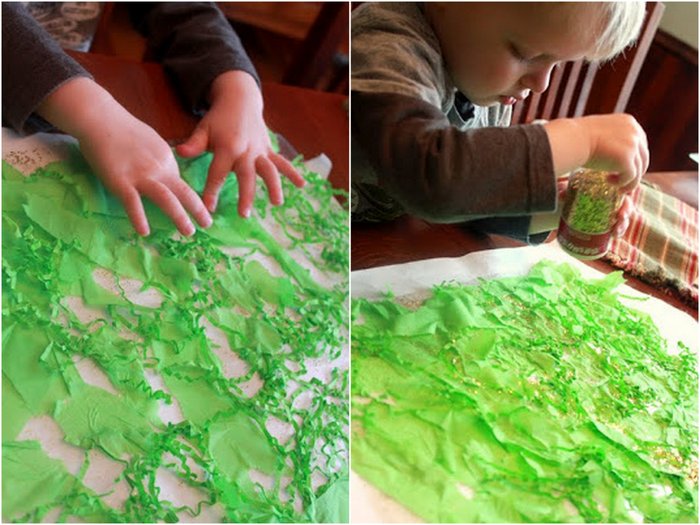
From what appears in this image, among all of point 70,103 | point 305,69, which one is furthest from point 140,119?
point 305,69

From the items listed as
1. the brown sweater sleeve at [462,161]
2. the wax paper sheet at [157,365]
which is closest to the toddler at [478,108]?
the brown sweater sleeve at [462,161]

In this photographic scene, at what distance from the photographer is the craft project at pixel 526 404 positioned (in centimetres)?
30

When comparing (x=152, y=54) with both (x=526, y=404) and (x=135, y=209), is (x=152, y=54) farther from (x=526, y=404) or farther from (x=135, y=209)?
(x=526, y=404)

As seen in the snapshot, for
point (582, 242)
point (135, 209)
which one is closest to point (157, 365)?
point (135, 209)

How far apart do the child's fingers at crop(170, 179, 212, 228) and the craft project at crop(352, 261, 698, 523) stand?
97 mm

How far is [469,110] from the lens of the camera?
0.94ft

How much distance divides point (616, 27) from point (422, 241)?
4.4 inches

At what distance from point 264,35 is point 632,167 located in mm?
740

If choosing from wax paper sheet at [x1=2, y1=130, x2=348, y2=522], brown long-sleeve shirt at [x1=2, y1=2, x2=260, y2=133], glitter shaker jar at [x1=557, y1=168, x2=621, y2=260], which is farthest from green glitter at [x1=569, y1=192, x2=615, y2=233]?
brown long-sleeve shirt at [x1=2, y1=2, x2=260, y2=133]

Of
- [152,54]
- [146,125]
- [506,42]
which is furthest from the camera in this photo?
[152,54]

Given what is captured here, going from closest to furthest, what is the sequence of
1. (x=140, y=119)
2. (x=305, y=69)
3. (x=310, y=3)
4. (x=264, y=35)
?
1. (x=140, y=119)
2. (x=305, y=69)
3. (x=264, y=35)
4. (x=310, y=3)

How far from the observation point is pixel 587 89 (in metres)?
0.29

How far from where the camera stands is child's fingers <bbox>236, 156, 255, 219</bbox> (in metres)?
0.41

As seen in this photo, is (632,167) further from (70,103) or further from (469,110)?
(70,103)
